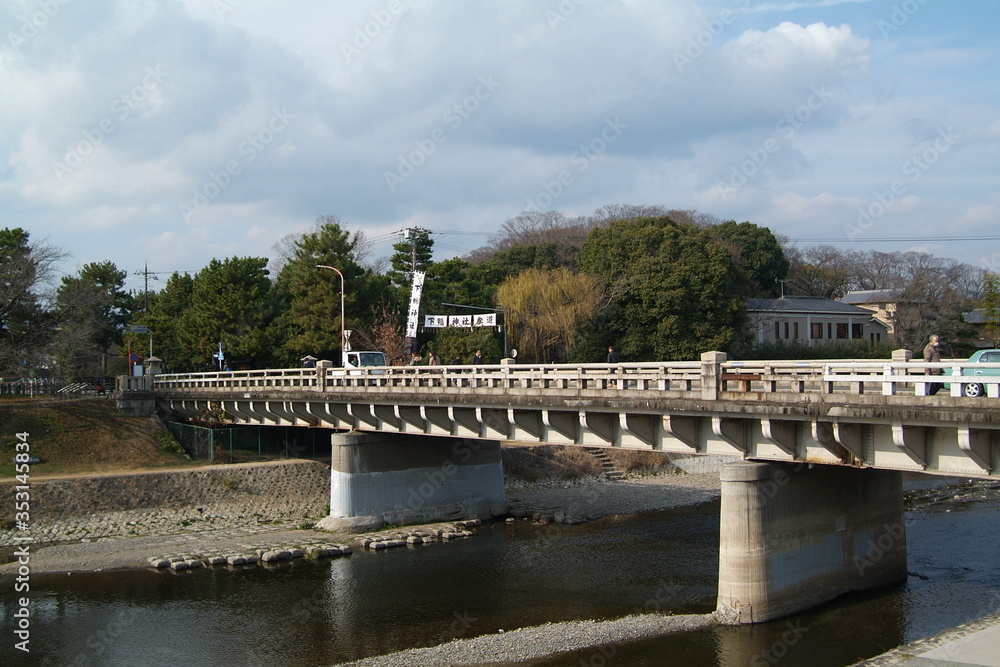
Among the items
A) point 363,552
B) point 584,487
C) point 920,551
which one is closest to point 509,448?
point 584,487

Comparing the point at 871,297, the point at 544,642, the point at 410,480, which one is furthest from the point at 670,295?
the point at 544,642

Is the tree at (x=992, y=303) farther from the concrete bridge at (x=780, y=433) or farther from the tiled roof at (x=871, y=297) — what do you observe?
the concrete bridge at (x=780, y=433)

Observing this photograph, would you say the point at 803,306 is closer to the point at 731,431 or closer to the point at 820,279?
the point at 820,279

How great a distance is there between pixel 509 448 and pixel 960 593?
2439 centimetres

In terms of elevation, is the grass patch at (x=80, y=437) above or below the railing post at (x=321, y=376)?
below

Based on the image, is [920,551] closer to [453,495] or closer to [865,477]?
[865,477]

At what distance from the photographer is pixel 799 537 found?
21.3 meters

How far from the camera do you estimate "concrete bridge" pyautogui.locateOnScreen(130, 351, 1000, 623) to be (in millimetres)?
17562

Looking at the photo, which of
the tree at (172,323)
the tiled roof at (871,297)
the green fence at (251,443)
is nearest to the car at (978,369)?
the green fence at (251,443)

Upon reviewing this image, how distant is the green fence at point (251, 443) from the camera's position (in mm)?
41406

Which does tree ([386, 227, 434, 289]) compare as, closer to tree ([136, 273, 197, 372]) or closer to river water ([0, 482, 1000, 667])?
tree ([136, 273, 197, 372])

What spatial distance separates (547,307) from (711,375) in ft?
132

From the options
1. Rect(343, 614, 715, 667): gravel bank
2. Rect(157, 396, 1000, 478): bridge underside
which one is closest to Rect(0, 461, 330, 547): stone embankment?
Rect(157, 396, 1000, 478): bridge underside

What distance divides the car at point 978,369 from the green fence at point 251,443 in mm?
30955
